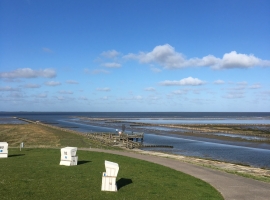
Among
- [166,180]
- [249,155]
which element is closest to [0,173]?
[166,180]

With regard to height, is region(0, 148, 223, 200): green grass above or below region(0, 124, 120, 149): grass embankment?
above

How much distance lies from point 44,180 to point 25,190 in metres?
1.89

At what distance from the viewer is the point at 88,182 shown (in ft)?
46.3

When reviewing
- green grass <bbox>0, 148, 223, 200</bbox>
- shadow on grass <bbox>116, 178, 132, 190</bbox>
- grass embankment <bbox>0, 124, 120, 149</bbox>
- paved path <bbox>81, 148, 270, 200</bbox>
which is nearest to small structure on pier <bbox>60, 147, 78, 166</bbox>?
green grass <bbox>0, 148, 223, 200</bbox>

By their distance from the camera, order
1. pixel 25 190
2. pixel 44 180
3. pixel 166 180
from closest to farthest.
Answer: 1. pixel 25 190
2. pixel 44 180
3. pixel 166 180

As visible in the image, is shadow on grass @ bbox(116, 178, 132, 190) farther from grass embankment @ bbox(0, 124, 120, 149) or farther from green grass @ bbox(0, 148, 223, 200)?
grass embankment @ bbox(0, 124, 120, 149)

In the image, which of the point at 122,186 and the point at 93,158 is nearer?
the point at 122,186

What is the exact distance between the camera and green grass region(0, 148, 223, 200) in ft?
39.7

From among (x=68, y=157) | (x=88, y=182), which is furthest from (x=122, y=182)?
(x=68, y=157)

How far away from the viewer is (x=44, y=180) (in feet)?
46.5

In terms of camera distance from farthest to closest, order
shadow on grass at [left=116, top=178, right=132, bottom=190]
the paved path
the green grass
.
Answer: shadow on grass at [left=116, top=178, right=132, bottom=190], the paved path, the green grass

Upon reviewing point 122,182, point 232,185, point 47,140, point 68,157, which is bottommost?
point 47,140

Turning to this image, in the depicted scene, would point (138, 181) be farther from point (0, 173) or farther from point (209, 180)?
point (0, 173)

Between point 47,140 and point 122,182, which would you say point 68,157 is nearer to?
point 122,182
